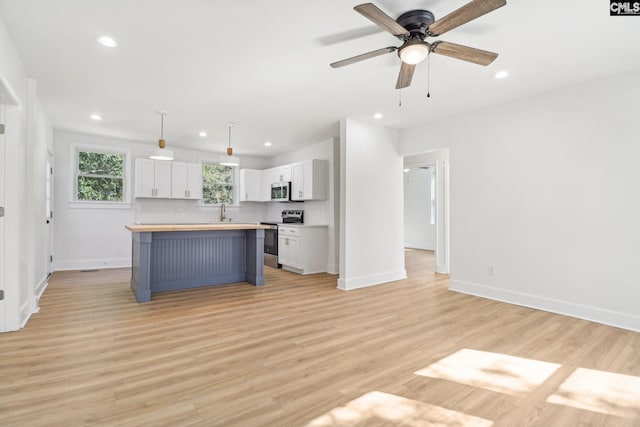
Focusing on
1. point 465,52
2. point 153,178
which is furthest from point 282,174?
point 465,52

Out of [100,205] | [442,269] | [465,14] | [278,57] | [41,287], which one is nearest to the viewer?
[465,14]

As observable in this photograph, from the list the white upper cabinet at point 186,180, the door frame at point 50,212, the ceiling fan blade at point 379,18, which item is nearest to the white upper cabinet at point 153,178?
the white upper cabinet at point 186,180

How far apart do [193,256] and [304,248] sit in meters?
2.02

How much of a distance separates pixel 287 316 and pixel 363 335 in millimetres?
924

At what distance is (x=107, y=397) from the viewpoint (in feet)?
6.43

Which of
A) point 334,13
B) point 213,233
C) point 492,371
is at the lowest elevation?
Result: point 492,371

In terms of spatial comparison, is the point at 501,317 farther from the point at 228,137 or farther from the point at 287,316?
the point at 228,137

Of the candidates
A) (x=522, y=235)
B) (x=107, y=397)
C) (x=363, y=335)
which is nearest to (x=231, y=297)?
(x=363, y=335)

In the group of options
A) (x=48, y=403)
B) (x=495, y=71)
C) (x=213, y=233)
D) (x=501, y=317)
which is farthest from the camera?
(x=213, y=233)

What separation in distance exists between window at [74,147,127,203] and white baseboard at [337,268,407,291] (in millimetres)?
4990

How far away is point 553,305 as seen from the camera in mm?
3750

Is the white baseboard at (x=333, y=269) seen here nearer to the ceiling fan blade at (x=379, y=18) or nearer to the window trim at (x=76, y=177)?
the window trim at (x=76, y=177)

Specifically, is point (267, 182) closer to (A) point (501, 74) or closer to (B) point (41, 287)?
(B) point (41, 287)

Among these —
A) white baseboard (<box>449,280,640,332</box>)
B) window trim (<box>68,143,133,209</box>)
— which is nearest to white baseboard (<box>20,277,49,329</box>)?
window trim (<box>68,143,133,209</box>)
